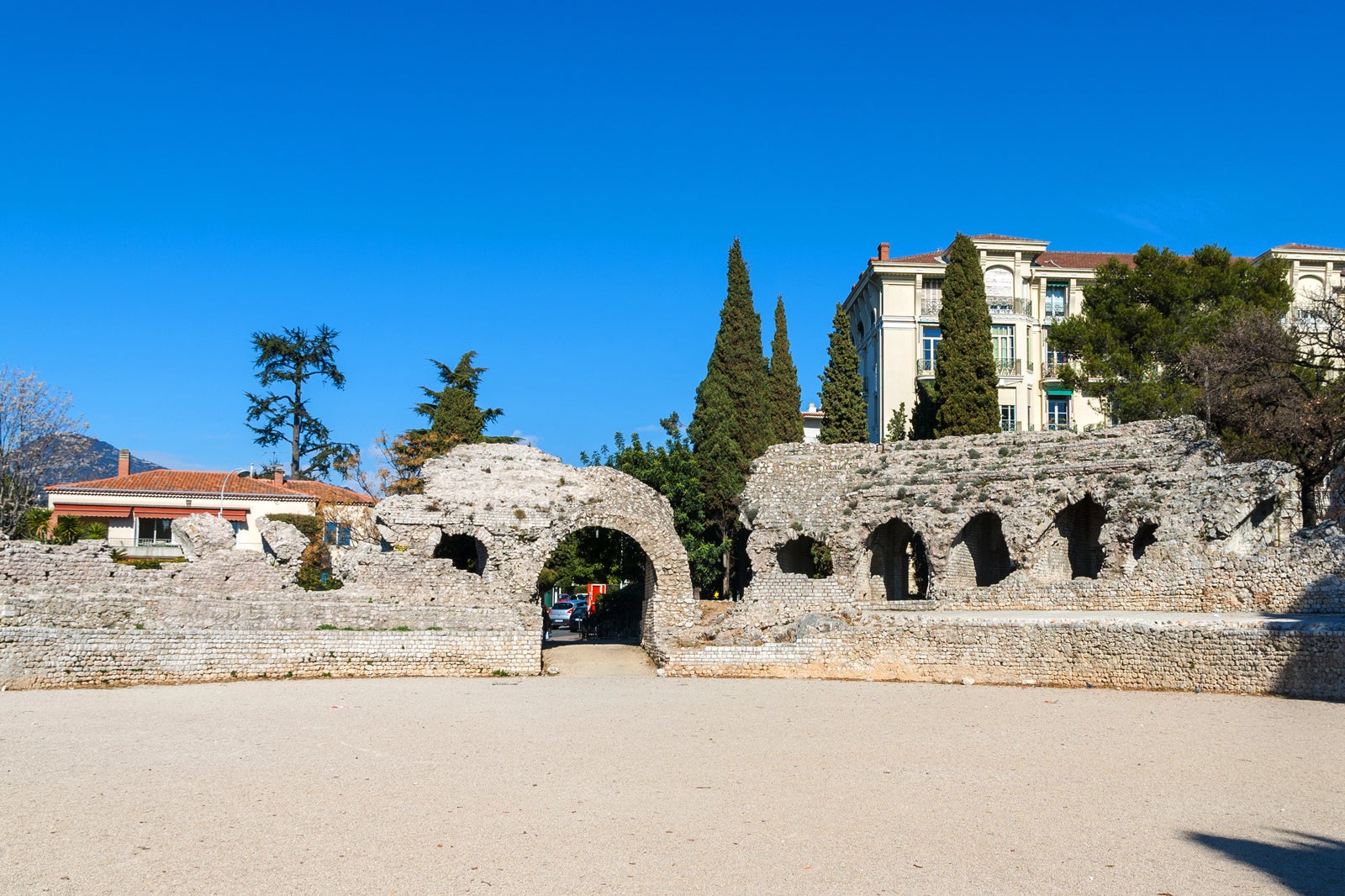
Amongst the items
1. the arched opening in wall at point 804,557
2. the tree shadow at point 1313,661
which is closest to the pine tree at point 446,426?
the arched opening in wall at point 804,557

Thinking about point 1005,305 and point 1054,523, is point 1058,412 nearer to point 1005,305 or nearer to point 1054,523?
point 1005,305

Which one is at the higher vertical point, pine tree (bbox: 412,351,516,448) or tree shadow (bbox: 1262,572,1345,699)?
pine tree (bbox: 412,351,516,448)

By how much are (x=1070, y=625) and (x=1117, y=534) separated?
6.50 m

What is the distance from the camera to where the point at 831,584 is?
77.2 feet

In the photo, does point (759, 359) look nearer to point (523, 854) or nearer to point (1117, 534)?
point (1117, 534)

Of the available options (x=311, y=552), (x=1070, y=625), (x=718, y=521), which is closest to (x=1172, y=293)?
(x=718, y=521)

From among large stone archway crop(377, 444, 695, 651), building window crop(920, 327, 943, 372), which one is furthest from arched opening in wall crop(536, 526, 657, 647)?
building window crop(920, 327, 943, 372)

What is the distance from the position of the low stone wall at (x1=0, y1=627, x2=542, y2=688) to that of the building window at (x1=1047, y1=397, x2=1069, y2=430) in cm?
3163

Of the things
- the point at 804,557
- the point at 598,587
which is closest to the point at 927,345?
the point at 598,587

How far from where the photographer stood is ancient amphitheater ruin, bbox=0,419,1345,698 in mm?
16625

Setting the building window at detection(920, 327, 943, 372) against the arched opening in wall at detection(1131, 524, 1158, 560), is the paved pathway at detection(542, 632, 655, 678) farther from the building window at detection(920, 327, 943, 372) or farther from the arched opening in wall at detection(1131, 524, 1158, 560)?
the building window at detection(920, 327, 943, 372)

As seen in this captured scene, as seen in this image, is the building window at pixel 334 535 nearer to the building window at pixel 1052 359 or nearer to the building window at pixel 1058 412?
the building window at pixel 1058 412

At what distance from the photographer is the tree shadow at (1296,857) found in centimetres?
671

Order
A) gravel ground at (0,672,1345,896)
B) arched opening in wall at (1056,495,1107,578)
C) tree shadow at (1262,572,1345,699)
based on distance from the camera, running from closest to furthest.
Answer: gravel ground at (0,672,1345,896)
tree shadow at (1262,572,1345,699)
arched opening in wall at (1056,495,1107,578)
